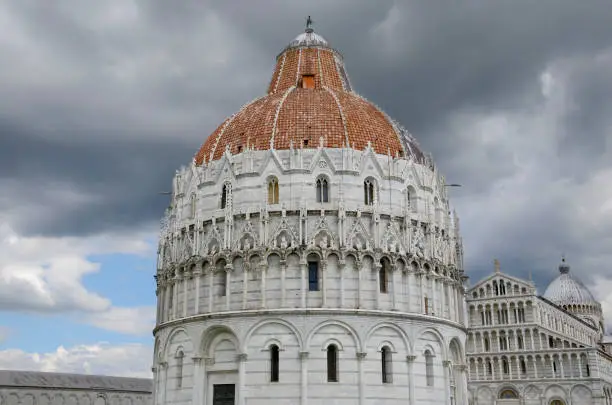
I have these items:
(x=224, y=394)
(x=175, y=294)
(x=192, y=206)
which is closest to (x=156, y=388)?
(x=175, y=294)

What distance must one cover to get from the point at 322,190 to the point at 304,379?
11298 millimetres

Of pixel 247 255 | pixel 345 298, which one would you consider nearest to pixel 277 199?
pixel 247 255

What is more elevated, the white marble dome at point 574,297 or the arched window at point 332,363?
the white marble dome at point 574,297

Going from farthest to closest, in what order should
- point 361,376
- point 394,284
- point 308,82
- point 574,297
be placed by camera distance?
point 574,297
point 308,82
point 394,284
point 361,376

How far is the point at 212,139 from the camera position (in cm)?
4897

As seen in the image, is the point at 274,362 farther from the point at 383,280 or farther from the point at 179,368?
the point at 383,280

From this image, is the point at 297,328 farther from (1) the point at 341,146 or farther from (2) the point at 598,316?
(2) the point at 598,316

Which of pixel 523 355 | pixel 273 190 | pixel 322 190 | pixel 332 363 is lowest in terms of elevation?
pixel 332 363

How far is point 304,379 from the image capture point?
3872 cm

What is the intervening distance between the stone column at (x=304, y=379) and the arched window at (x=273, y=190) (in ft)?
31.1

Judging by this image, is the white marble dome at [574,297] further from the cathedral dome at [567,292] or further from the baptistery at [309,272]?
the baptistery at [309,272]

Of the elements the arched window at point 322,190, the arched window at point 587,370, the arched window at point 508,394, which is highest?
the arched window at point 322,190

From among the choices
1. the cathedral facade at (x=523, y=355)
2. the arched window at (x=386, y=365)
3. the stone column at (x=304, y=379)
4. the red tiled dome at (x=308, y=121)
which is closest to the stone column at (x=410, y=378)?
the arched window at (x=386, y=365)

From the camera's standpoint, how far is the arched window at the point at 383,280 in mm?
41688
